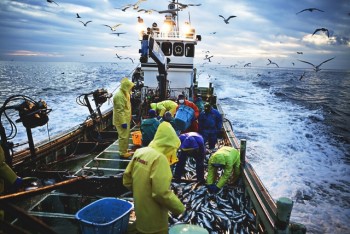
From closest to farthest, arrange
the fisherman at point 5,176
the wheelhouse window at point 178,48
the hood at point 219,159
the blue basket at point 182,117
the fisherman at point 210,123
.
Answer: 1. the fisherman at point 5,176
2. the hood at point 219,159
3. the blue basket at point 182,117
4. the fisherman at point 210,123
5. the wheelhouse window at point 178,48

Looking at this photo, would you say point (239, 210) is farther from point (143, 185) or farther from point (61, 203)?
point (61, 203)

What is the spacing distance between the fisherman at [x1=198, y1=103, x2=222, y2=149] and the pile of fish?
9.07 feet

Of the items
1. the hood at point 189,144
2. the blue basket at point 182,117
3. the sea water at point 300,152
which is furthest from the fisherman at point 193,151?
the sea water at point 300,152

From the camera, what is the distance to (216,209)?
5121 millimetres

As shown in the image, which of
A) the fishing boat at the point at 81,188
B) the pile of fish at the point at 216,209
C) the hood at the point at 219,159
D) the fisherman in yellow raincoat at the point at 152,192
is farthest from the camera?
the hood at the point at 219,159

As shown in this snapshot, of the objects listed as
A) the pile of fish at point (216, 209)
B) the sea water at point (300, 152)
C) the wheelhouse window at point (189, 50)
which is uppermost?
the wheelhouse window at point (189, 50)

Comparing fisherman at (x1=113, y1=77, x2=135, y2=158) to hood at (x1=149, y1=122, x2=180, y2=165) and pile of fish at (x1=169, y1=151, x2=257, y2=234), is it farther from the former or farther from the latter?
hood at (x1=149, y1=122, x2=180, y2=165)

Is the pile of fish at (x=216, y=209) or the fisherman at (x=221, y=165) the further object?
the fisherman at (x=221, y=165)

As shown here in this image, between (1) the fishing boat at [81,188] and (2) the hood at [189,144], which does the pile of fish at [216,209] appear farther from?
(2) the hood at [189,144]

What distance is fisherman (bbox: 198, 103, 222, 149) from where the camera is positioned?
8.52 meters

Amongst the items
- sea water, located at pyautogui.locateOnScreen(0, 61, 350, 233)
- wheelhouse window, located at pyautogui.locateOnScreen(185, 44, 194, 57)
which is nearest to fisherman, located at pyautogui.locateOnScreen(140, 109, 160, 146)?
sea water, located at pyautogui.locateOnScreen(0, 61, 350, 233)

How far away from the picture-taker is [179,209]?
9.50 ft

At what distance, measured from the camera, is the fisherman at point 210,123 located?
8523mm

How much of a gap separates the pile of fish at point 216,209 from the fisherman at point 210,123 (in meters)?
2.77
